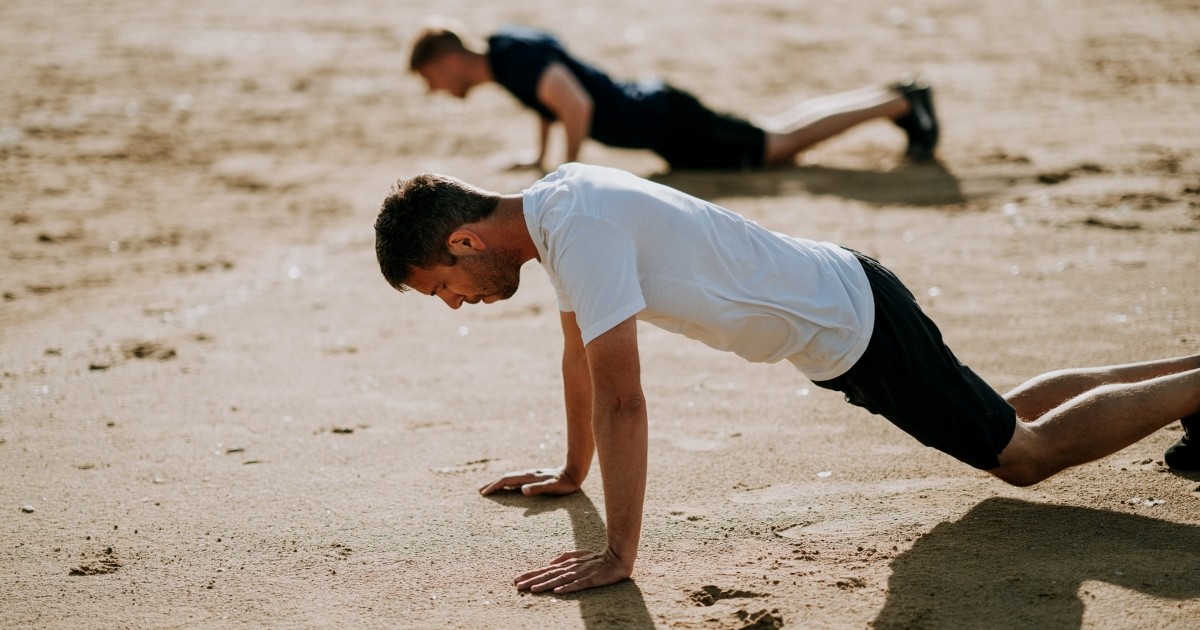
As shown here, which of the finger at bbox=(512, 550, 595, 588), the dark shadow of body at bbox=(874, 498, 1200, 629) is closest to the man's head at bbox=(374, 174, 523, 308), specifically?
the finger at bbox=(512, 550, 595, 588)

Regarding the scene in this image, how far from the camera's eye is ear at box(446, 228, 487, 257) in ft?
8.75

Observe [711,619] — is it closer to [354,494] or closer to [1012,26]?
[354,494]

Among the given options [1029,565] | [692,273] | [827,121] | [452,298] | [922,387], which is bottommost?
[1029,565]

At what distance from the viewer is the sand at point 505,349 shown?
2922 mm

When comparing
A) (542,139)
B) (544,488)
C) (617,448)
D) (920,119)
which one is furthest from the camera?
(542,139)

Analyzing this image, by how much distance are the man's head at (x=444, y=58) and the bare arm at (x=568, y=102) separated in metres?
0.45

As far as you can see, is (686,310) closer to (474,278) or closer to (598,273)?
(598,273)

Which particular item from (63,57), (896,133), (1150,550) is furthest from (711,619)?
(63,57)

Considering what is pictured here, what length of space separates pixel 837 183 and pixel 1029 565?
3.87m

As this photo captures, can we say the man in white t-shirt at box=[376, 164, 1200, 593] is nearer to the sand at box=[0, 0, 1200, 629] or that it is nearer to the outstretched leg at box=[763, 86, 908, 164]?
the sand at box=[0, 0, 1200, 629]

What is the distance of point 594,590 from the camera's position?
9.27 feet

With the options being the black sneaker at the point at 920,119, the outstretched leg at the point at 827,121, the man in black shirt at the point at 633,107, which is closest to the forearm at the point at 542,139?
the man in black shirt at the point at 633,107

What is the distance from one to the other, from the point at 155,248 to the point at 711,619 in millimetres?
4412

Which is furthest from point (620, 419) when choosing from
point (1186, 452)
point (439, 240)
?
point (1186, 452)
